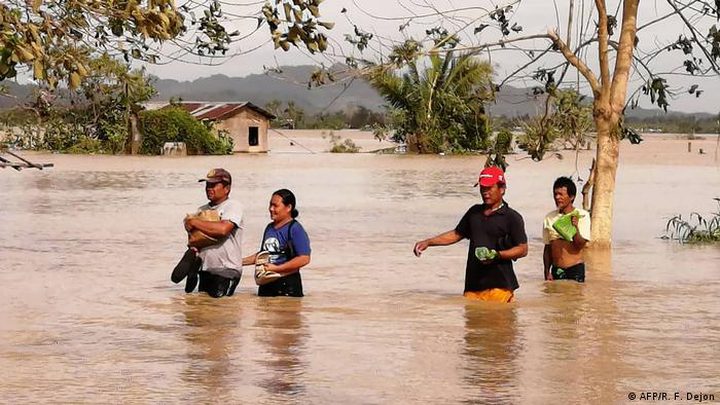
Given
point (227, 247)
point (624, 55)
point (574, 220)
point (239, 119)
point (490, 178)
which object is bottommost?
point (227, 247)

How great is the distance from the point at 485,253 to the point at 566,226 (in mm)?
1732

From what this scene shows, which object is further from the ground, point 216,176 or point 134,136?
point 216,176

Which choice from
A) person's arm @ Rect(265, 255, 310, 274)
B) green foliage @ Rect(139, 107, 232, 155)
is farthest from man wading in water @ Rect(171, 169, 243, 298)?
green foliage @ Rect(139, 107, 232, 155)

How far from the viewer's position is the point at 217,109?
58.3 m

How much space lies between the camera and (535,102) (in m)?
18.2

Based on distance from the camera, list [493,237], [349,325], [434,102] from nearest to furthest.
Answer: [493,237]
[349,325]
[434,102]

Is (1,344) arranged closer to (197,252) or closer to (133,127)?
(197,252)

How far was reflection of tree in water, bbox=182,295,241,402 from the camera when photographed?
8578mm

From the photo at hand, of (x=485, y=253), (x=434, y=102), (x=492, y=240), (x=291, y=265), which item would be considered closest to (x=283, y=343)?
A: (x=291, y=265)

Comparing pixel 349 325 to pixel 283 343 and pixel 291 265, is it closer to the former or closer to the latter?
pixel 291 265

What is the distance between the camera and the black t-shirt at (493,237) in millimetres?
10406

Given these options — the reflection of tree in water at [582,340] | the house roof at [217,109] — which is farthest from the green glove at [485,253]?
the house roof at [217,109]

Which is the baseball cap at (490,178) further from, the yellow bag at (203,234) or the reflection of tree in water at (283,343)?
the yellow bag at (203,234)

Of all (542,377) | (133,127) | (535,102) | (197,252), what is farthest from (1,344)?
(133,127)
